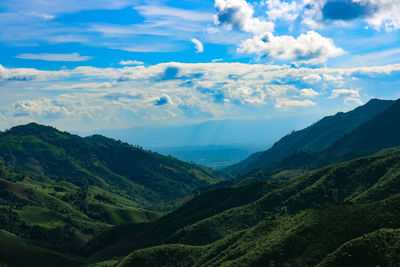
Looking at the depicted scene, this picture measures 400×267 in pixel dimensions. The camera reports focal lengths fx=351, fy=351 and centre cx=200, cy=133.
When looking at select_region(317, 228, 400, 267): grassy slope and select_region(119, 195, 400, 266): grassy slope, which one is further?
select_region(119, 195, 400, 266): grassy slope

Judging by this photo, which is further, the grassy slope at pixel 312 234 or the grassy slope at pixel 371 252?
the grassy slope at pixel 312 234

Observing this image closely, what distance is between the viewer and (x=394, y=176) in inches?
7446

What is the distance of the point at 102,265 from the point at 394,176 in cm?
16452

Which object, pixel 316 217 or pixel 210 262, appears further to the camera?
pixel 210 262

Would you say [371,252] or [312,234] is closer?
[371,252]

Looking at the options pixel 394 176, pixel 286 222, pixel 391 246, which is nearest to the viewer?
pixel 391 246

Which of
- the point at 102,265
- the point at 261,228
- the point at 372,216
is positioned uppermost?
the point at 372,216

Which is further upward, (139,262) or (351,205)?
(351,205)

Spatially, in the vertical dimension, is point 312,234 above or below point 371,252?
below

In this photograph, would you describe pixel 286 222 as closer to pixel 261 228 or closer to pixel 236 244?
pixel 261 228

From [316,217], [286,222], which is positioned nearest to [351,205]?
[316,217]

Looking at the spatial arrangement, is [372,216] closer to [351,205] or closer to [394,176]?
[351,205]

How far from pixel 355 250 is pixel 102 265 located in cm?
14517

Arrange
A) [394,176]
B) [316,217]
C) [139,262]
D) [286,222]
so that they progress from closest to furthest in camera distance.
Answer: [316,217], [286,222], [139,262], [394,176]
